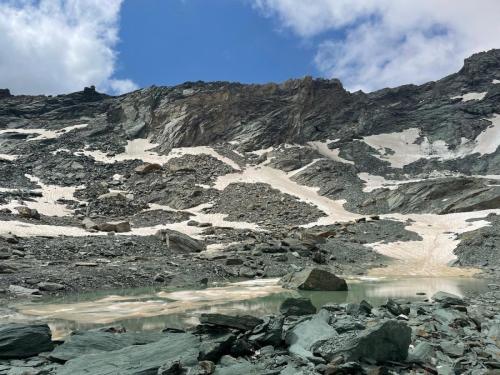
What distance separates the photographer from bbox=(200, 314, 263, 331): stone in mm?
11141

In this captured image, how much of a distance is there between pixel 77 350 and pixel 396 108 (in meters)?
123

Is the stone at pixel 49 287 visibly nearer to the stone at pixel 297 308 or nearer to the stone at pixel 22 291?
the stone at pixel 22 291

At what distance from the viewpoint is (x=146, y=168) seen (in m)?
71.9

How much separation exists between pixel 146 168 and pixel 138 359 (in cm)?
6468

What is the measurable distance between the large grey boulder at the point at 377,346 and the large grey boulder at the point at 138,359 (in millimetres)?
2924

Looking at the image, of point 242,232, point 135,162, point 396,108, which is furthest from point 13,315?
point 396,108

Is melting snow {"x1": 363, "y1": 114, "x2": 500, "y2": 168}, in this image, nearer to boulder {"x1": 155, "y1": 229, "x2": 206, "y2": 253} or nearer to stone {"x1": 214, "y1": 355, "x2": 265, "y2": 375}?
boulder {"x1": 155, "y1": 229, "x2": 206, "y2": 253}

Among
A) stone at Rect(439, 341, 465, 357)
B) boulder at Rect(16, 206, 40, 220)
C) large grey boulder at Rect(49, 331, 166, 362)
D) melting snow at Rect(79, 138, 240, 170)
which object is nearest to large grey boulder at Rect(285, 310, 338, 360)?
stone at Rect(439, 341, 465, 357)

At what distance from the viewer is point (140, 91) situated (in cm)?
10412

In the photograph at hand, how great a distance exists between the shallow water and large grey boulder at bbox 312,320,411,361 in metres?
6.89

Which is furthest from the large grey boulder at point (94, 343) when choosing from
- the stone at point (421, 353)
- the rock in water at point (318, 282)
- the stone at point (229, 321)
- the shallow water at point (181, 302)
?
the rock in water at point (318, 282)

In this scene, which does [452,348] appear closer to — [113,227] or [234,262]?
[234,262]

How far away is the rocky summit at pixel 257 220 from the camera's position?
1028 cm

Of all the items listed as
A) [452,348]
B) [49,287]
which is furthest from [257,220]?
[452,348]
